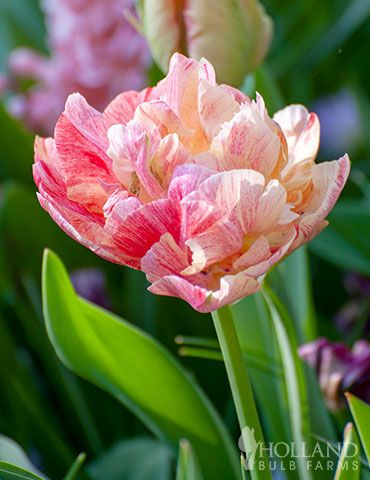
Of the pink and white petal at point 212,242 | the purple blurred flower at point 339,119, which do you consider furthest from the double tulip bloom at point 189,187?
the purple blurred flower at point 339,119

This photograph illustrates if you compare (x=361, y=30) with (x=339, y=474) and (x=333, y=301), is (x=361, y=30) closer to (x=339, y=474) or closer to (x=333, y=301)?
(x=333, y=301)

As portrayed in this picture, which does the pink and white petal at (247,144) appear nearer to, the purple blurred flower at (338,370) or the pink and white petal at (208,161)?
the pink and white petal at (208,161)

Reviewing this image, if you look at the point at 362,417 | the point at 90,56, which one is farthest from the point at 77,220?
the point at 90,56

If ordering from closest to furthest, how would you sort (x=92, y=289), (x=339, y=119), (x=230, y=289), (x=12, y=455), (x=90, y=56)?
(x=230, y=289) → (x=12, y=455) → (x=92, y=289) → (x=90, y=56) → (x=339, y=119)

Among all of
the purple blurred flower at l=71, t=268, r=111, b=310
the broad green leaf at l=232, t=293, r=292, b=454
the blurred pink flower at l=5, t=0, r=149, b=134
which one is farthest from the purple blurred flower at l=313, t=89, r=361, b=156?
the broad green leaf at l=232, t=293, r=292, b=454

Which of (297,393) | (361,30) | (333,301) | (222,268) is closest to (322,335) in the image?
(333,301)

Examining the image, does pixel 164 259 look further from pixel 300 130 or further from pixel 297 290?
pixel 297 290
